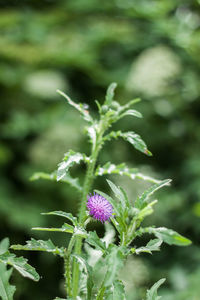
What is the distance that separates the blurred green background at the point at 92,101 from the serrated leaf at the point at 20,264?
189 cm

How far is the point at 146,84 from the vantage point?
3.29m

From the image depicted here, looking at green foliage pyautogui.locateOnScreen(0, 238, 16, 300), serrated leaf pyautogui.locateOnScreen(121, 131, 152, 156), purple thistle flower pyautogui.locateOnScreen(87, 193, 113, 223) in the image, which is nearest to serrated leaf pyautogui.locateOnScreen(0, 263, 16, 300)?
green foliage pyautogui.locateOnScreen(0, 238, 16, 300)

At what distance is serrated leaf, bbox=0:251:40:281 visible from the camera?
50 cm

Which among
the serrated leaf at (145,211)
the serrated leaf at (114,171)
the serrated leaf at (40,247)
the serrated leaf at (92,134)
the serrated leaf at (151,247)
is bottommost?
the serrated leaf at (151,247)

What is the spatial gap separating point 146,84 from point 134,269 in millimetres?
1809

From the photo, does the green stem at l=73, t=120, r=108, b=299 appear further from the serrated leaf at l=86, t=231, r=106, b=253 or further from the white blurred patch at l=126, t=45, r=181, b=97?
the white blurred patch at l=126, t=45, r=181, b=97

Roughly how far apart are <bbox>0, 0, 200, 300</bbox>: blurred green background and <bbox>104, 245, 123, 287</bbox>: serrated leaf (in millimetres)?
1931

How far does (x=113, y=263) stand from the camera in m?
0.44

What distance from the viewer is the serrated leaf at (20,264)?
502 mm

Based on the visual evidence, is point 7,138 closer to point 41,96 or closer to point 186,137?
point 41,96

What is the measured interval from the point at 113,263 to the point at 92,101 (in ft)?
10.3

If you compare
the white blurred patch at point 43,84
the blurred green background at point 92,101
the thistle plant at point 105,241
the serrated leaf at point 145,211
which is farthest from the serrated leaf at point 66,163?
the white blurred patch at point 43,84

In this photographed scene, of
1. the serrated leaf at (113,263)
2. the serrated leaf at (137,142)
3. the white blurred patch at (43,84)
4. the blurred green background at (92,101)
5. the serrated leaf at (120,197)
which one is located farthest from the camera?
the white blurred patch at (43,84)

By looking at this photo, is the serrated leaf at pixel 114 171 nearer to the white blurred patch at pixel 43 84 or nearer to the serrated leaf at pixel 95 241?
the serrated leaf at pixel 95 241
